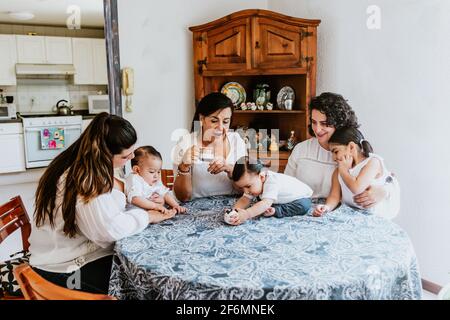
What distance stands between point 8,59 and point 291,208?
1.30 m

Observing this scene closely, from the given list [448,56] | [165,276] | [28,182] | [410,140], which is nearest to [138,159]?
[165,276]

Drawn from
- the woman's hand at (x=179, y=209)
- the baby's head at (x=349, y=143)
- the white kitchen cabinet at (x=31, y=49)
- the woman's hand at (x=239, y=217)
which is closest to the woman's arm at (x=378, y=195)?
the baby's head at (x=349, y=143)

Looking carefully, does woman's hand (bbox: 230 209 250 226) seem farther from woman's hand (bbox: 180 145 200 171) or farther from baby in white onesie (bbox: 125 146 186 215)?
woman's hand (bbox: 180 145 200 171)

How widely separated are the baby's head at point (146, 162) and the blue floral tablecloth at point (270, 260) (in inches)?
6.6

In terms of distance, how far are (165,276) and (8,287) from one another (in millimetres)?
590

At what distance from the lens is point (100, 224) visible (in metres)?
1.09

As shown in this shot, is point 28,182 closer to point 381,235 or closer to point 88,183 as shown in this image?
point 88,183

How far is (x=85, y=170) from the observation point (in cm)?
110

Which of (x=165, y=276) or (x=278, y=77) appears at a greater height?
(x=278, y=77)

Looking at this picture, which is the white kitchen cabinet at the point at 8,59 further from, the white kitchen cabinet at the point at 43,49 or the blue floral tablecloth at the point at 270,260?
the blue floral tablecloth at the point at 270,260

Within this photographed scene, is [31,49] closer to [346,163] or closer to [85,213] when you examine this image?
[85,213]

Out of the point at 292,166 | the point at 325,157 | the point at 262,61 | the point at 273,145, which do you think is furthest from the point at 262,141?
the point at 325,157

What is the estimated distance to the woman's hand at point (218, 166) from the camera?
150 centimetres
